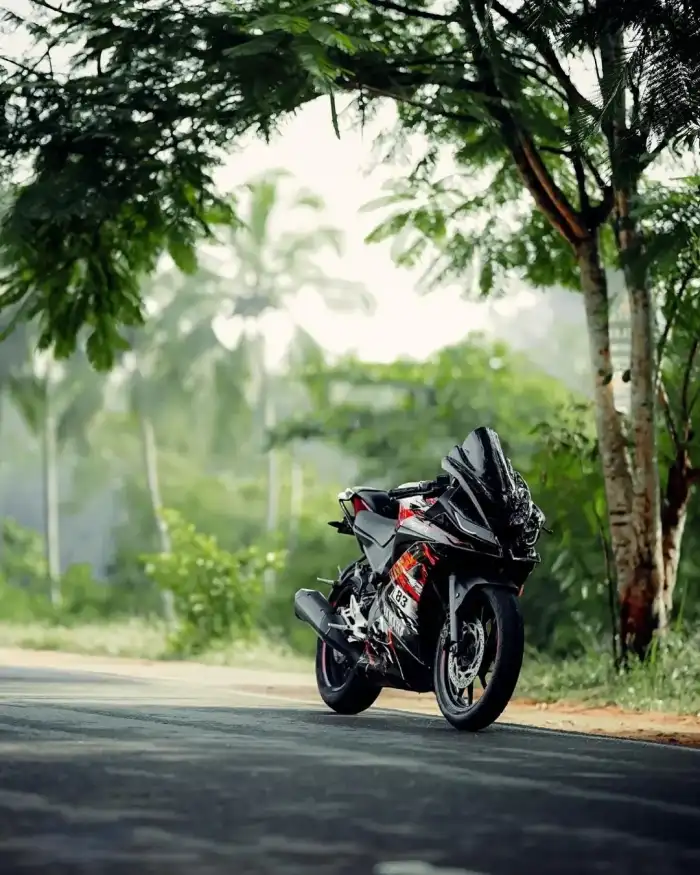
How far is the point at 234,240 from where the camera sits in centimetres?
4891

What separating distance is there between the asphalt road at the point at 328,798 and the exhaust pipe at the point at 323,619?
496 mm

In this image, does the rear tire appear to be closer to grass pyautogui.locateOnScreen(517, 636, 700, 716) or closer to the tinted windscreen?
the tinted windscreen

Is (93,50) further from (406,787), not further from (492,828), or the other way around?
(492,828)

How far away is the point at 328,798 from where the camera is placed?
7.63 metres

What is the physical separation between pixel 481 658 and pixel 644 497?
5842 millimetres

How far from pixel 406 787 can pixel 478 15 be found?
7.80 metres

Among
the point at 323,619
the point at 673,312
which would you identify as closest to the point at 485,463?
the point at 323,619

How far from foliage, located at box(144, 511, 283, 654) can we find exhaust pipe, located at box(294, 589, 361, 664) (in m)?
11.0

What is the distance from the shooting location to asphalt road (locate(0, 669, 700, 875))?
6.27 metres

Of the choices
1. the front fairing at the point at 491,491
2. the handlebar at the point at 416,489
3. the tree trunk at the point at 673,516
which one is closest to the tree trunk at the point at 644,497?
the tree trunk at the point at 673,516

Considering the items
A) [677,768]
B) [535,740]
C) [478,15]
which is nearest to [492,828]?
[677,768]

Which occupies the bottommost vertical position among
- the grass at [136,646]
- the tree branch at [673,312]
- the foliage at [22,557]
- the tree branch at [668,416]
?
the grass at [136,646]

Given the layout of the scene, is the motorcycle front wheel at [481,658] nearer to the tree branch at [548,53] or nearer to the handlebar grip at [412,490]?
the handlebar grip at [412,490]

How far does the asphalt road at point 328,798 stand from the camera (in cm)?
627
